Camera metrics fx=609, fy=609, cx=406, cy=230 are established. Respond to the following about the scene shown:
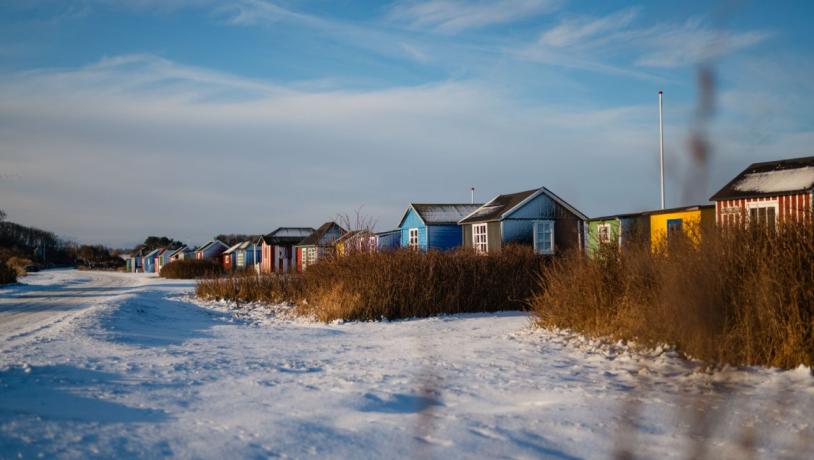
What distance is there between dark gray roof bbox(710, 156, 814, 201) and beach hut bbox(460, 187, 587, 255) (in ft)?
26.3

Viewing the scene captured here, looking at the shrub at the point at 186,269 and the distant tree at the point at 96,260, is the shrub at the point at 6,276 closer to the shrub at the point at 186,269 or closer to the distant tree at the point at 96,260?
the shrub at the point at 186,269

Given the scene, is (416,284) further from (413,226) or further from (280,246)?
(280,246)

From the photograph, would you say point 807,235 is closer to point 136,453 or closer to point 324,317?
point 136,453

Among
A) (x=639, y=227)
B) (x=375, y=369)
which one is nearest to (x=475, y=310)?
(x=639, y=227)

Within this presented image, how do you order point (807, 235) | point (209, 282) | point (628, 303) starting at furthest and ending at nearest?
point (209, 282)
point (628, 303)
point (807, 235)

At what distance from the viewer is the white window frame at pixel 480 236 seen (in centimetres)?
2898

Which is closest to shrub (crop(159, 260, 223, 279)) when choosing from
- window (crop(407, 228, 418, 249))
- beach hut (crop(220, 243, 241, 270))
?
beach hut (crop(220, 243, 241, 270))

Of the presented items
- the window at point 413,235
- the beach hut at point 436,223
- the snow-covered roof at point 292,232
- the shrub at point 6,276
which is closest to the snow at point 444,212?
the beach hut at point 436,223

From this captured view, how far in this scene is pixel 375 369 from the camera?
734cm

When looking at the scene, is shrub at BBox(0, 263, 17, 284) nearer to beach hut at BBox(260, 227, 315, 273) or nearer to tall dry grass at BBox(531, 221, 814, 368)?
beach hut at BBox(260, 227, 315, 273)

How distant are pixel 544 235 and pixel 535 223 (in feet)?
2.46

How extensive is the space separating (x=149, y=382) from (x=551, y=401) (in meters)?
4.12

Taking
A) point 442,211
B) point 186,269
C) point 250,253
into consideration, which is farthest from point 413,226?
point 250,253

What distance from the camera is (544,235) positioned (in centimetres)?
2827
